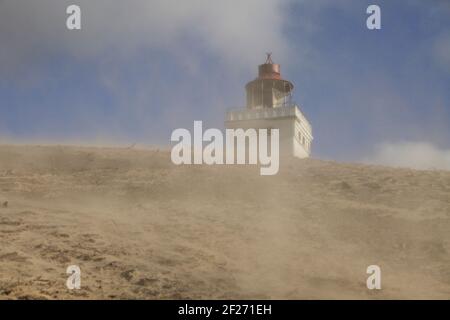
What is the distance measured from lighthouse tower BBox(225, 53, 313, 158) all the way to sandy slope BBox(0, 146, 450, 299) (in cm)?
1268

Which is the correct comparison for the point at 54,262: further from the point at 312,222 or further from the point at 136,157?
the point at 136,157

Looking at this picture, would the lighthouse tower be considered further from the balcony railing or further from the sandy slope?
the sandy slope

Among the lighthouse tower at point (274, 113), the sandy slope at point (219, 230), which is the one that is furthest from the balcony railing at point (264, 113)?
the sandy slope at point (219, 230)

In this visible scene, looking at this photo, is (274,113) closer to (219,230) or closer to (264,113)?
(264,113)

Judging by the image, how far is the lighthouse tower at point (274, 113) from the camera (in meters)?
39.6

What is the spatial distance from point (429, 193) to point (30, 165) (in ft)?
64.5

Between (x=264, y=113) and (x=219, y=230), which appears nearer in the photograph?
(x=219, y=230)

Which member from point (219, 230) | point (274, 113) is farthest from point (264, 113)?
point (219, 230)

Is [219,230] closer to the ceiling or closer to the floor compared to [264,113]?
closer to the floor

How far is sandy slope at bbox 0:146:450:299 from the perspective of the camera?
11.6 metres

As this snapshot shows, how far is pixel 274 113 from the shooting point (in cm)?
4028

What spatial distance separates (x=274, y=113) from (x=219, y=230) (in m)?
25.0

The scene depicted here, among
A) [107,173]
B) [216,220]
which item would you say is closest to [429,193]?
[216,220]

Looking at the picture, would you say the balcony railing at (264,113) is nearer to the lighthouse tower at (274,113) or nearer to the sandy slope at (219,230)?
the lighthouse tower at (274,113)
